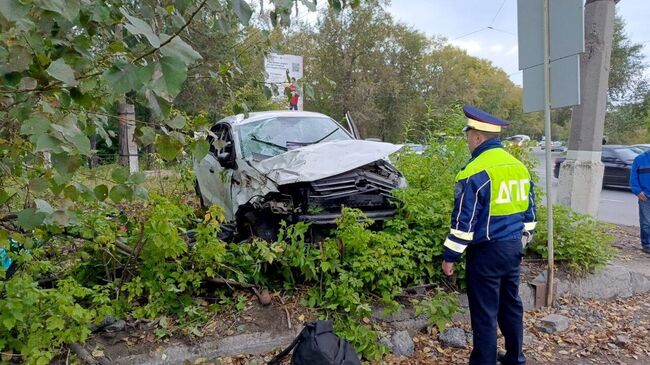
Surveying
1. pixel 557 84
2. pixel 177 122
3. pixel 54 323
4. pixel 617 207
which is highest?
pixel 557 84

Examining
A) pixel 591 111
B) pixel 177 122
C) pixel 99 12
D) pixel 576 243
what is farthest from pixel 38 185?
pixel 591 111

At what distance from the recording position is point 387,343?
3607 millimetres

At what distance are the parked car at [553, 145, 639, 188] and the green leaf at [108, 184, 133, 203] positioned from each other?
16349 mm

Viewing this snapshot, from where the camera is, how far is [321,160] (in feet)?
15.2

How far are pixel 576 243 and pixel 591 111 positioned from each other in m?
1.96

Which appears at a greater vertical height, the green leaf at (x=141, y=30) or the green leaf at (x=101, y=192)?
the green leaf at (x=141, y=30)

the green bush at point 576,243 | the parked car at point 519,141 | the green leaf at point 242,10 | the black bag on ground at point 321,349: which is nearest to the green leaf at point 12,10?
the green leaf at point 242,10

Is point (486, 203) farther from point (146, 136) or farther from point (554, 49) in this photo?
point (146, 136)

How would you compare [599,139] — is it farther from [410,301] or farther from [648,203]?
[410,301]

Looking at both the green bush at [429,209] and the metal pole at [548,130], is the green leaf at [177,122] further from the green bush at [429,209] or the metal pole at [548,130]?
the metal pole at [548,130]

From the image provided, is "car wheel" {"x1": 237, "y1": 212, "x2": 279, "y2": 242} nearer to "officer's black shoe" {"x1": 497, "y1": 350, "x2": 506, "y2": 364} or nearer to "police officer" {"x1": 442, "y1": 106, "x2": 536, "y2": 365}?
"police officer" {"x1": 442, "y1": 106, "x2": 536, "y2": 365}

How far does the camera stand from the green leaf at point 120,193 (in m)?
1.95

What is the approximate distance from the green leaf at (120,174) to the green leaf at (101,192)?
14cm

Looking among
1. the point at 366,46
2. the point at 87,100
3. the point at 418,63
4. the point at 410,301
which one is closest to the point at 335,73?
the point at 366,46
